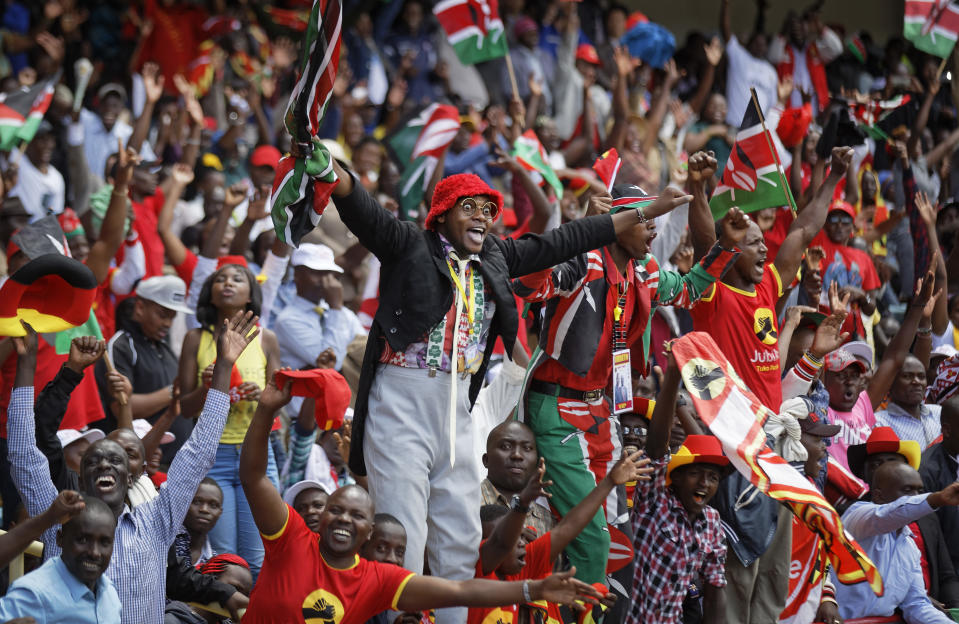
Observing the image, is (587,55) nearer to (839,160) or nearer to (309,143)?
(839,160)

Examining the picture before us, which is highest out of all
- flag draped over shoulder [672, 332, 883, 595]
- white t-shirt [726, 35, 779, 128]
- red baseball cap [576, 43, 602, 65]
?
flag draped over shoulder [672, 332, 883, 595]

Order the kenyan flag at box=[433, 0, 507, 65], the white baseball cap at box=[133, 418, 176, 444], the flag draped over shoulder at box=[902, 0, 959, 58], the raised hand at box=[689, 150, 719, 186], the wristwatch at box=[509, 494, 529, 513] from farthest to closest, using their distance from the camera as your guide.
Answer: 1. the flag draped over shoulder at box=[902, 0, 959, 58]
2. the kenyan flag at box=[433, 0, 507, 65]
3. the white baseball cap at box=[133, 418, 176, 444]
4. the raised hand at box=[689, 150, 719, 186]
5. the wristwatch at box=[509, 494, 529, 513]

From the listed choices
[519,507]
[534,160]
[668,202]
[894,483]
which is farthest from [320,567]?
[534,160]

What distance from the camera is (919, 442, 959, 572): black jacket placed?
24.2 ft

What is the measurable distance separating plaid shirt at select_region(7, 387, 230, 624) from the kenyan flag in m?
6.07

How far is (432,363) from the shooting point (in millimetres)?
4855

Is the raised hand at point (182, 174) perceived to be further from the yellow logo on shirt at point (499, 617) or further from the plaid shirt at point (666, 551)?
the yellow logo on shirt at point (499, 617)

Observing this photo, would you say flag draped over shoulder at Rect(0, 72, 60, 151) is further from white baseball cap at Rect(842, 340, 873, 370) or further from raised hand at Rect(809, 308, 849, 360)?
white baseball cap at Rect(842, 340, 873, 370)

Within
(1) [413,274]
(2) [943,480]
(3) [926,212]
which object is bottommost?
(2) [943,480]

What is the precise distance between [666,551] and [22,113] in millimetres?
5870

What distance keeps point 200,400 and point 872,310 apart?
5.05 meters

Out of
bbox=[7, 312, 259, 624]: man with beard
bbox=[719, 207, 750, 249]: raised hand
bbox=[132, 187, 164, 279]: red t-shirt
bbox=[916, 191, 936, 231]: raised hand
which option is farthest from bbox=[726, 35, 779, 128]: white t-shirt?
bbox=[7, 312, 259, 624]: man with beard

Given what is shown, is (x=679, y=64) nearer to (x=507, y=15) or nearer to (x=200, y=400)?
(x=507, y=15)

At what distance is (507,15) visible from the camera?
46.5 ft
